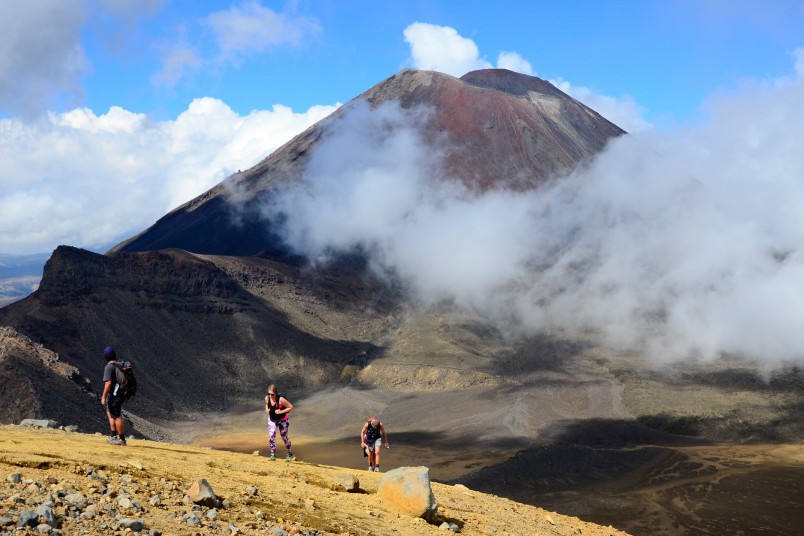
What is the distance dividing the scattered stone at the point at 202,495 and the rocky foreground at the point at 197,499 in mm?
13

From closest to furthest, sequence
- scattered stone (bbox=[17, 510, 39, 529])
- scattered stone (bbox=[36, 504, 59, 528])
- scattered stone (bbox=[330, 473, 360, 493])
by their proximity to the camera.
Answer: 1. scattered stone (bbox=[17, 510, 39, 529])
2. scattered stone (bbox=[36, 504, 59, 528])
3. scattered stone (bbox=[330, 473, 360, 493])

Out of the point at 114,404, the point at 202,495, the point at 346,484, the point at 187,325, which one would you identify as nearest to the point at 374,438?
the point at 346,484

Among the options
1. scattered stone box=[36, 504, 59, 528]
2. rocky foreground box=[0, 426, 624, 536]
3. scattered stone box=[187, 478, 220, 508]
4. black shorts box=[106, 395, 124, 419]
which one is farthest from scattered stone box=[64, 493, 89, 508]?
black shorts box=[106, 395, 124, 419]

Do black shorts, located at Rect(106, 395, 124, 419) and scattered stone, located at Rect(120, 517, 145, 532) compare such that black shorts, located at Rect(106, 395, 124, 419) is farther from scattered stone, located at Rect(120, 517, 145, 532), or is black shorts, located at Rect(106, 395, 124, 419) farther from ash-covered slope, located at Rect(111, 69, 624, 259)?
ash-covered slope, located at Rect(111, 69, 624, 259)

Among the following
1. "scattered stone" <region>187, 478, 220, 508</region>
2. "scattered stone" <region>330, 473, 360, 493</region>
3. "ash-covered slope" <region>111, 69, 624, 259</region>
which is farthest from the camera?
"ash-covered slope" <region>111, 69, 624, 259</region>

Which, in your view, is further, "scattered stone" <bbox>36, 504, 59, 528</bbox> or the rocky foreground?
the rocky foreground

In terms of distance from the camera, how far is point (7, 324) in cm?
5447

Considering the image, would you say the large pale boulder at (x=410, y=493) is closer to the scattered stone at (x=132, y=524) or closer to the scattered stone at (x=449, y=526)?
the scattered stone at (x=449, y=526)

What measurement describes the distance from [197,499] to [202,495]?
72 millimetres

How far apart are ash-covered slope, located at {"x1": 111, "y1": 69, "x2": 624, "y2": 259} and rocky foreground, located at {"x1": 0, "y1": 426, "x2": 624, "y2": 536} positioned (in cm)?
8054

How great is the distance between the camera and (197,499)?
327 inches

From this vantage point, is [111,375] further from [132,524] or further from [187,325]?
[187,325]

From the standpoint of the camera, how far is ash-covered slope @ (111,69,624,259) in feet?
344

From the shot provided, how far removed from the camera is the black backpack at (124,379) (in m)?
12.8
